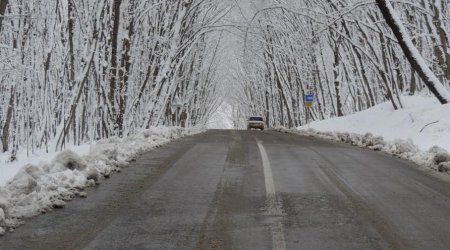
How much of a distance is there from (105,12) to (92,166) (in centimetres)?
1100

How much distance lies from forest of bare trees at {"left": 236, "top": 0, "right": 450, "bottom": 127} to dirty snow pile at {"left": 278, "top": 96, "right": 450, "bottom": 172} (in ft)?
2.66

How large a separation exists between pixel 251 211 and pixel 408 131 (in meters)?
12.0

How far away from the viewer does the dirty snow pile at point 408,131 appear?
11483 mm

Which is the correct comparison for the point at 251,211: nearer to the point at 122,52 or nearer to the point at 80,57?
the point at 122,52

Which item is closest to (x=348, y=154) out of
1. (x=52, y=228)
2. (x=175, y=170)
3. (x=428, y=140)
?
(x=428, y=140)

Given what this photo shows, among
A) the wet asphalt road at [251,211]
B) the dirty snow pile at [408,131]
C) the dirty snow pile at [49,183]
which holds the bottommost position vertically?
the wet asphalt road at [251,211]

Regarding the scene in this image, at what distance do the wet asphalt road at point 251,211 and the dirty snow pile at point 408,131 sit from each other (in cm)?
186

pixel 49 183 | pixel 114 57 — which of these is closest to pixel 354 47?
pixel 114 57

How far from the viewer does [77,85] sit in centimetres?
1349

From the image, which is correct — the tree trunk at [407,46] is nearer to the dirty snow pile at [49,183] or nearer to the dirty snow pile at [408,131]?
the dirty snow pile at [408,131]

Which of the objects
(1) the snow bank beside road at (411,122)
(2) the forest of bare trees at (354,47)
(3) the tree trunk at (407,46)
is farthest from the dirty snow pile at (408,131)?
(2) the forest of bare trees at (354,47)

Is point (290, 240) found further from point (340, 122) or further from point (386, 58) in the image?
point (386, 58)

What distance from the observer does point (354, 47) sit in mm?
24969

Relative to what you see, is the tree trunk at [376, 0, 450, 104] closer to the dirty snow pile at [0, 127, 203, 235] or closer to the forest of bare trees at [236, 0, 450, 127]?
the forest of bare trees at [236, 0, 450, 127]
